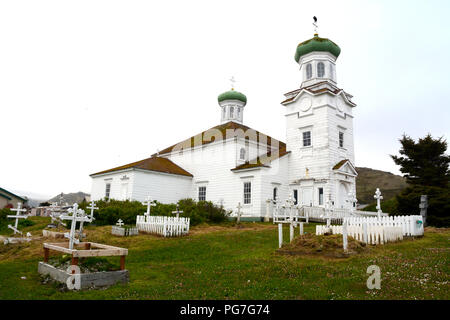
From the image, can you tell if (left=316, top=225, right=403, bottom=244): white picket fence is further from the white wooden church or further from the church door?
the church door

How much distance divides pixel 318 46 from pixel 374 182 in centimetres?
4635

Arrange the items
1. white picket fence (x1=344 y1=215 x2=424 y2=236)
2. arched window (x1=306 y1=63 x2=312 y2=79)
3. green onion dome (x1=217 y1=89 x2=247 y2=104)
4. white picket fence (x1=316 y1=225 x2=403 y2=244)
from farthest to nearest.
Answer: green onion dome (x1=217 y1=89 x2=247 y2=104), arched window (x1=306 y1=63 x2=312 y2=79), white picket fence (x1=344 y1=215 x2=424 y2=236), white picket fence (x1=316 y1=225 x2=403 y2=244)

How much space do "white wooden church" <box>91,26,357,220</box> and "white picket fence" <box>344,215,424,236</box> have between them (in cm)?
1047

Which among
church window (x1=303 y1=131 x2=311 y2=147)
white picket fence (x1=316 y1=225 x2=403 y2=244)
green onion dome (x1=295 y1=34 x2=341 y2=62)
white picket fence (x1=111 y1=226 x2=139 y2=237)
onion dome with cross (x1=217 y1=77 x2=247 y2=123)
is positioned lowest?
white picket fence (x1=111 y1=226 x2=139 y2=237)

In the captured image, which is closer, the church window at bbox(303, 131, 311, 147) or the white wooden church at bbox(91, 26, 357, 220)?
the white wooden church at bbox(91, 26, 357, 220)

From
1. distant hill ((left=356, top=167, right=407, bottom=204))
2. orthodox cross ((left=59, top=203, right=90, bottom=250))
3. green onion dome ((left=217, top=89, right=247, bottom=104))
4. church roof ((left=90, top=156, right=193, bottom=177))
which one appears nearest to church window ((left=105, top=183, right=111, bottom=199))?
church roof ((left=90, top=156, right=193, bottom=177))

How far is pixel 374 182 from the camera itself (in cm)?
6700

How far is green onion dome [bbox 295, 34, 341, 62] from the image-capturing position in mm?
28938
